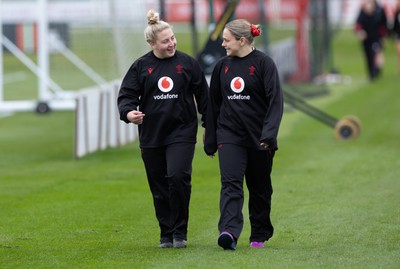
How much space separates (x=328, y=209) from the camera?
11.4m

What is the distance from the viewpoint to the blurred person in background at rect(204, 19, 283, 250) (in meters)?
8.85

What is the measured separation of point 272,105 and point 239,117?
0.30 meters

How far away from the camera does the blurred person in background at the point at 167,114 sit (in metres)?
9.11

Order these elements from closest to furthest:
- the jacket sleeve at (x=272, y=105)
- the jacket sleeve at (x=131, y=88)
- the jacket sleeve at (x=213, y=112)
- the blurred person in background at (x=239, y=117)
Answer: the jacket sleeve at (x=272, y=105), the blurred person in background at (x=239, y=117), the jacket sleeve at (x=213, y=112), the jacket sleeve at (x=131, y=88)

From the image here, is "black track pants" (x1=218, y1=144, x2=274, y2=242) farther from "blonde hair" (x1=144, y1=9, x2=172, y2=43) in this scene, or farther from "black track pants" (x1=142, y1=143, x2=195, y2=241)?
"blonde hair" (x1=144, y1=9, x2=172, y2=43)

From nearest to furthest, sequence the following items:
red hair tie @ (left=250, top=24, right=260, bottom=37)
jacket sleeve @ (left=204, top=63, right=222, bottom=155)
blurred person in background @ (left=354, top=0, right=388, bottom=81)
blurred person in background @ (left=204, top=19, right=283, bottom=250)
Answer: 1. blurred person in background @ (left=204, top=19, right=283, bottom=250)
2. red hair tie @ (left=250, top=24, right=260, bottom=37)
3. jacket sleeve @ (left=204, top=63, right=222, bottom=155)
4. blurred person in background @ (left=354, top=0, right=388, bottom=81)

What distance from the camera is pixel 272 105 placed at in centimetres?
883

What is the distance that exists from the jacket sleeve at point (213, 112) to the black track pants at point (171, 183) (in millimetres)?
186

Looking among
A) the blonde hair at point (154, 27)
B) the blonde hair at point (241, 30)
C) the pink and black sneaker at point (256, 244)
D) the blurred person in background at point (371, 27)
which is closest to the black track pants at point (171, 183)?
the pink and black sneaker at point (256, 244)

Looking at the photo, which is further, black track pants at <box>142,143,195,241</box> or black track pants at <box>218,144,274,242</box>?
black track pants at <box>142,143,195,241</box>

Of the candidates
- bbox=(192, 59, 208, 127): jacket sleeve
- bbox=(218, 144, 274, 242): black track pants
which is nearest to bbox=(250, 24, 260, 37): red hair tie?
bbox=(192, 59, 208, 127): jacket sleeve

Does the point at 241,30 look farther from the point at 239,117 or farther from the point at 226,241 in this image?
the point at 226,241

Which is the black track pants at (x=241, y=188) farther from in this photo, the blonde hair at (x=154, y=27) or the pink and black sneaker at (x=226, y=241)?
the blonde hair at (x=154, y=27)

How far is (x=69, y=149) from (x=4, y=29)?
396 centimetres
